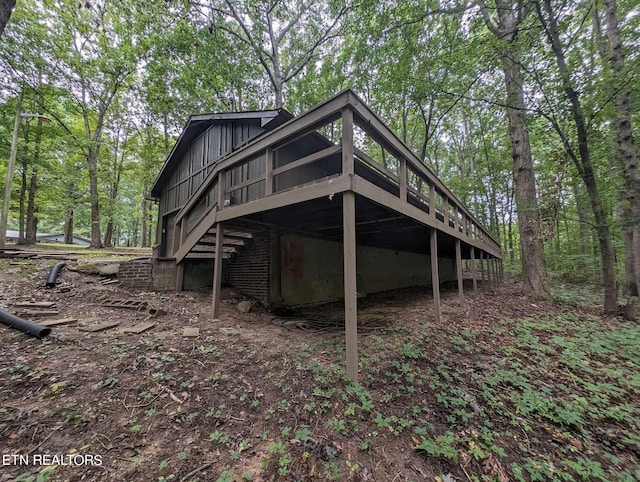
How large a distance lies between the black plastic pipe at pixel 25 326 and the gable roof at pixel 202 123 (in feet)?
20.0

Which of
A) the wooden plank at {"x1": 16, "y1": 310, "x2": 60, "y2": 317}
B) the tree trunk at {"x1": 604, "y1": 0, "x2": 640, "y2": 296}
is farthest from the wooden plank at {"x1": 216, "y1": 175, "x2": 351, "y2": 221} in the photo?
the tree trunk at {"x1": 604, "y1": 0, "x2": 640, "y2": 296}

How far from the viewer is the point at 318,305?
24.9 ft

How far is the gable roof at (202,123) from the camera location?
693 cm

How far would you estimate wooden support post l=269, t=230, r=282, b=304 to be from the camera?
6.52 m

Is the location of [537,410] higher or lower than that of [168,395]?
lower

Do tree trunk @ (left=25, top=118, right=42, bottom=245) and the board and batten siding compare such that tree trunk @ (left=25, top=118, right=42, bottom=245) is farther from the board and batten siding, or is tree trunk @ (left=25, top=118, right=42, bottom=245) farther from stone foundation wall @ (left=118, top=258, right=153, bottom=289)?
stone foundation wall @ (left=118, top=258, right=153, bottom=289)

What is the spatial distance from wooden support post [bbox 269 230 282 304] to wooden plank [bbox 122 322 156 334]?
2726mm

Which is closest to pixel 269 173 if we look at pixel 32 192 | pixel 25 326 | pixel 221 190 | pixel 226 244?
pixel 221 190

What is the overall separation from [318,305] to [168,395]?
5.25 m

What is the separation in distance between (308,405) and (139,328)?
10.3ft

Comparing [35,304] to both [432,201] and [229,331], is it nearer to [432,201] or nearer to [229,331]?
[229,331]

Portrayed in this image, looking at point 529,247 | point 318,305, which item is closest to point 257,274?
point 318,305

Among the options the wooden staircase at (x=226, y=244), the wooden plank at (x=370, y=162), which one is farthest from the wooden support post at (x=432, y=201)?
the wooden staircase at (x=226, y=244)

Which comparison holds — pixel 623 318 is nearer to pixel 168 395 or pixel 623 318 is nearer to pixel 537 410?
pixel 537 410
